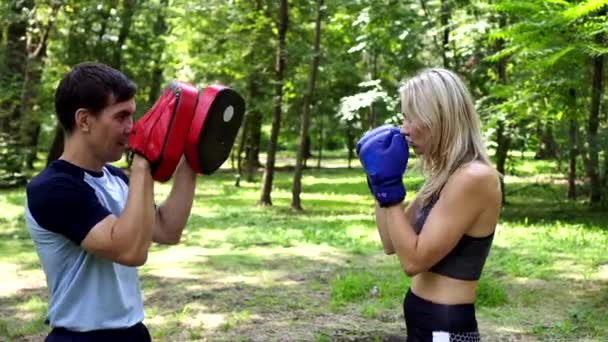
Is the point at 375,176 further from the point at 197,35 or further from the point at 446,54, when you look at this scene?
the point at 197,35

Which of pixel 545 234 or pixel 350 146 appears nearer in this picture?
pixel 545 234

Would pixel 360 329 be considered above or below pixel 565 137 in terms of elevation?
below

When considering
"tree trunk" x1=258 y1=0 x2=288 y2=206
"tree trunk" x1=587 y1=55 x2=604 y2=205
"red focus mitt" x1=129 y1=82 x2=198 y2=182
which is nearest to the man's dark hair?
"red focus mitt" x1=129 y1=82 x2=198 y2=182

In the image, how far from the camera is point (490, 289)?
6.36 metres

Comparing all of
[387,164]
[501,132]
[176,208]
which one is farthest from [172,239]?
[501,132]

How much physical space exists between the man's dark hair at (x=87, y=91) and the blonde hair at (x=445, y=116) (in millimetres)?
987

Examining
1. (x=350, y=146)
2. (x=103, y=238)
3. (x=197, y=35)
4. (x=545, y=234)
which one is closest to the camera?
(x=103, y=238)

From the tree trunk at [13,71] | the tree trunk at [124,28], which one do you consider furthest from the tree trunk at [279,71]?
the tree trunk at [124,28]

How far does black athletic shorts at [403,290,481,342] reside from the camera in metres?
2.38

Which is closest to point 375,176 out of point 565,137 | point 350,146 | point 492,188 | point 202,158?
point 492,188

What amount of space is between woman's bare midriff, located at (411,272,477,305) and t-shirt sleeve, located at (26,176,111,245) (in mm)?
1129

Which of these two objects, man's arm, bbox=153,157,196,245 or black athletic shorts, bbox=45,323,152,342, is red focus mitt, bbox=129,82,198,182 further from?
black athletic shorts, bbox=45,323,152,342

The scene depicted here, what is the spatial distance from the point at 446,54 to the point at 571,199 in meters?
4.23

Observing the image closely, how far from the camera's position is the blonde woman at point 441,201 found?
2338 mm
